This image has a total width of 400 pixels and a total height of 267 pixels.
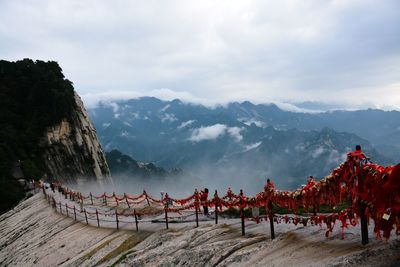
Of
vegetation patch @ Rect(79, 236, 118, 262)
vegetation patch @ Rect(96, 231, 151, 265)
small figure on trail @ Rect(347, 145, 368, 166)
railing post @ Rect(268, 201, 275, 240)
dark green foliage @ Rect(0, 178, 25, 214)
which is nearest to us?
small figure on trail @ Rect(347, 145, 368, 166)

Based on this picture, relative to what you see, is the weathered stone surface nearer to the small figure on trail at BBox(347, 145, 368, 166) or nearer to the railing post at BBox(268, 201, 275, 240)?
the railing post at BBox(268, 201, 275, 240)

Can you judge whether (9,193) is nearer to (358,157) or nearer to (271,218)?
(271,218)

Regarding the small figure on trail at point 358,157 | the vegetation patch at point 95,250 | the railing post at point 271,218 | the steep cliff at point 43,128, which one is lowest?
the vegetation patch at point 95,250

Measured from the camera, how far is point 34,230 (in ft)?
102

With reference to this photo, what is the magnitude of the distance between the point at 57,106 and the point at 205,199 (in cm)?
6790

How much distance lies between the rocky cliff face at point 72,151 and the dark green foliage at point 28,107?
1.52 meters

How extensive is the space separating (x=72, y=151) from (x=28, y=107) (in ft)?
48.2

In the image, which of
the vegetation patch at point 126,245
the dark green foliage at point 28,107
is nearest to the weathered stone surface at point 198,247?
the vegetation patch at point 126,245

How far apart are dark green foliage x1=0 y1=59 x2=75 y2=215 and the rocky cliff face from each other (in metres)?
1.52

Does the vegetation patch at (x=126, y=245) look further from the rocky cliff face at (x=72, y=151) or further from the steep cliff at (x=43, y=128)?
the rocky cliff face at (x=72, y=151)

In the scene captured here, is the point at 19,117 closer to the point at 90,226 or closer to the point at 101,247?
the point at 90,226

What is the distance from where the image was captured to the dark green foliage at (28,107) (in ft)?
229

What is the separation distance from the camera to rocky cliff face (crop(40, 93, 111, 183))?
7631 centimetres

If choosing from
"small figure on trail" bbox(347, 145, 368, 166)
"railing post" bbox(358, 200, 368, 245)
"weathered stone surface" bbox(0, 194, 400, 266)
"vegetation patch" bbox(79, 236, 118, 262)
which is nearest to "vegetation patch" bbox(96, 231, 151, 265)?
"weathered stone surface" bbox(0, 194, 400, 266)
